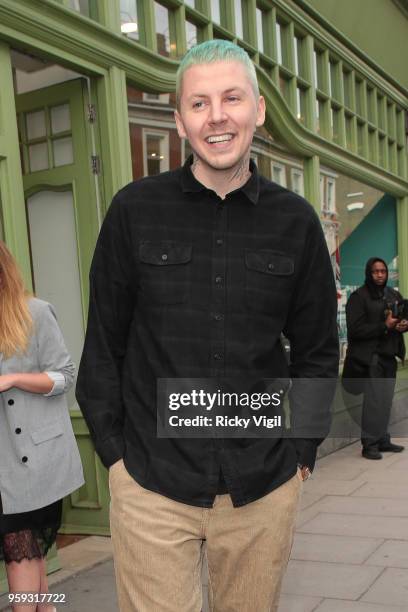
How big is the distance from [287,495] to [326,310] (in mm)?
506

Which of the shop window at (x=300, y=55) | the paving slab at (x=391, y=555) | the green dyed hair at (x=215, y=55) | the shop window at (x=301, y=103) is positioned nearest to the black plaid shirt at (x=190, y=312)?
the green dyed hair at (x=215, y=55)

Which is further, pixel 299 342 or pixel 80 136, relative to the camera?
pixel 80 136

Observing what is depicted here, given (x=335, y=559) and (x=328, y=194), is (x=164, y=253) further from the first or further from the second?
(x=328, y=194)

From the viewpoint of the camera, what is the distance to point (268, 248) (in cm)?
206

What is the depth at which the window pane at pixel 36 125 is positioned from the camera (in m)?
5.43

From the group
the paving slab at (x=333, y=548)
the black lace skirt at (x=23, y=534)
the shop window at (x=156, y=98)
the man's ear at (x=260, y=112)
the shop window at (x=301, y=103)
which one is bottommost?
the paving slab at (x=333, y=548)

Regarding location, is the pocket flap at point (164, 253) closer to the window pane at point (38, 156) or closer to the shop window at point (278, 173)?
the window pane at point (38, 156)

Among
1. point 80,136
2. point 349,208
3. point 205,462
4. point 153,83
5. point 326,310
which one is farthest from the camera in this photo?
point 349,208

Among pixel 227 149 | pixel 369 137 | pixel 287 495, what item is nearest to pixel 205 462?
pixel 287 495

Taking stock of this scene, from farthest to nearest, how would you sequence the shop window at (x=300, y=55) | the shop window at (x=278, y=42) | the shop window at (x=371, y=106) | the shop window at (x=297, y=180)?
the shop window at (x=371, y=106) → the shop window at (x=300, y=55) → the shop window at (x=297, y=180) → the shop window at (x=278, y=42)

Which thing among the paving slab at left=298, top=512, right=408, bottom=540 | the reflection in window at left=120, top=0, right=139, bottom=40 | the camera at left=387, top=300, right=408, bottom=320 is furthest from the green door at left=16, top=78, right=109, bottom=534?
the camera at left=387, top=300, right=408, bottom=320

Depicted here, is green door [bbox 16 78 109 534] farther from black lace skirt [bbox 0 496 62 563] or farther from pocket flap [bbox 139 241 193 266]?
pocket flap [bbox 139 241 193 266]

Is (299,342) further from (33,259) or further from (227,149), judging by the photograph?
(33,259)

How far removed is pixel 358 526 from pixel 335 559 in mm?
807
